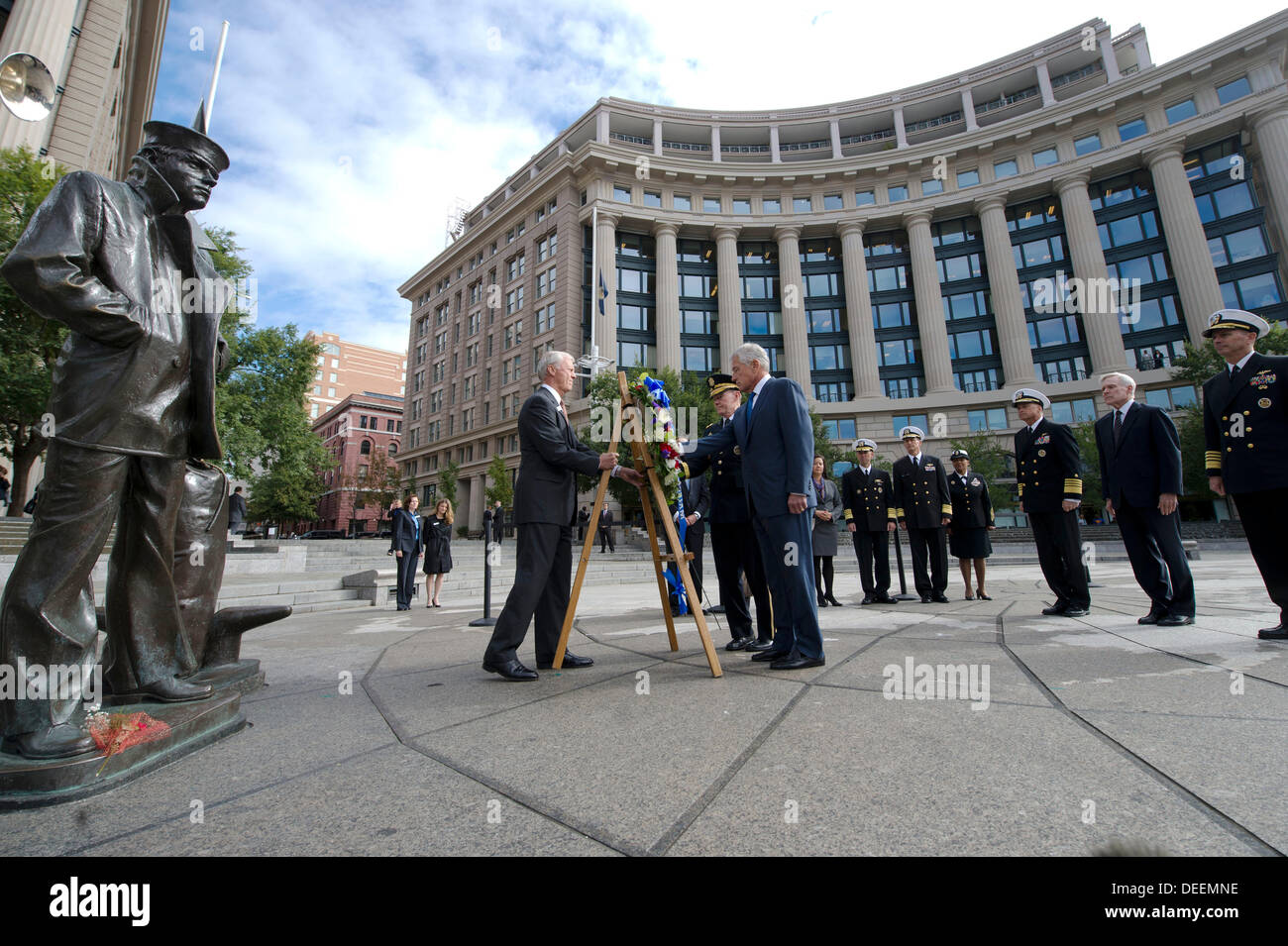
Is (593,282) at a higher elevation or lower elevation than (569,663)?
higher

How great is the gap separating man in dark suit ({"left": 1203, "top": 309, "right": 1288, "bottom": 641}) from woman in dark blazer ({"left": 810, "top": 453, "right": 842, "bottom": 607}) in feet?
15.3

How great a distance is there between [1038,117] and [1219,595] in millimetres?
55452

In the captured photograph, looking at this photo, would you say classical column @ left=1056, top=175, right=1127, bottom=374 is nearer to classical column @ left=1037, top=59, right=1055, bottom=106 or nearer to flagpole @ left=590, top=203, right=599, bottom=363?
classical column @ left=1037, top=59, right=1055, bottom=106

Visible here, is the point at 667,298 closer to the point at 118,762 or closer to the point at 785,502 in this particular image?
the point at 785,502

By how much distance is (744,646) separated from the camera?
4988 millimetres

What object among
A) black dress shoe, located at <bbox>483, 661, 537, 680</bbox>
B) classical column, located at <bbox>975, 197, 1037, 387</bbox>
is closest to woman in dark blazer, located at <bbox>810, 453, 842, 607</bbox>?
black dress shoe, located at <bbox>483, 661, 537, 680</bbox>

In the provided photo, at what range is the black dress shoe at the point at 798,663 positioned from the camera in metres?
3.82

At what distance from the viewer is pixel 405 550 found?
10.5 m

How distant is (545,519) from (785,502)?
1.82 m

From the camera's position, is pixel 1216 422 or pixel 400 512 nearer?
pixel 1216 422


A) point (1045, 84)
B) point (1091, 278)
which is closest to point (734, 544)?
point (1091, 278)

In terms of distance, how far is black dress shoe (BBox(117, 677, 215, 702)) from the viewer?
2.66m
